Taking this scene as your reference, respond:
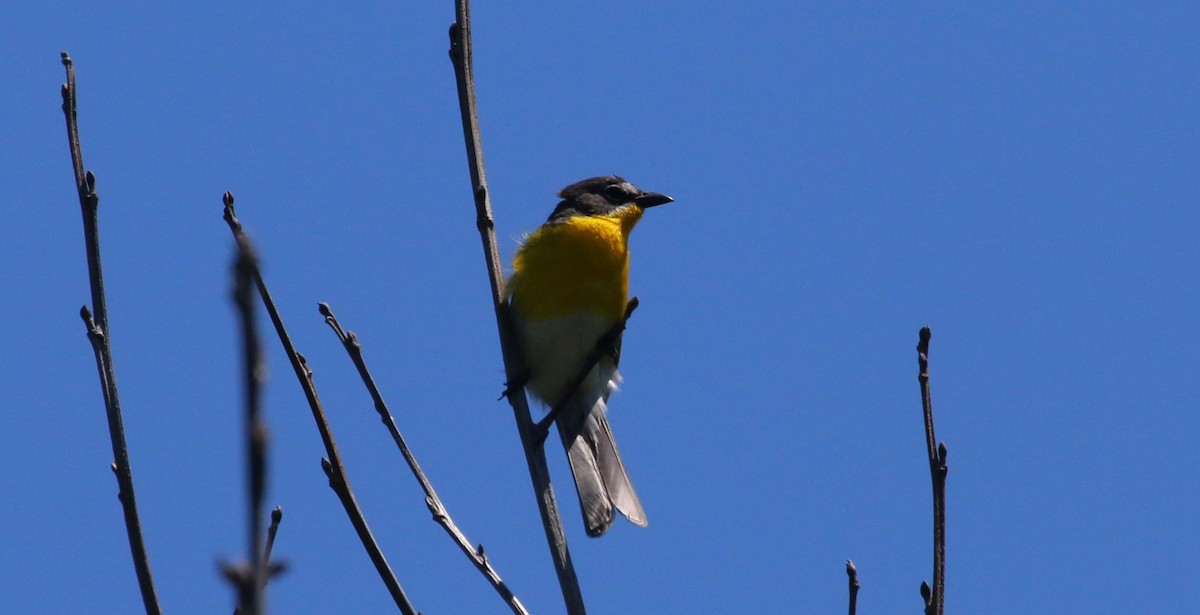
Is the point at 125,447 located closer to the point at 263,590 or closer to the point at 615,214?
the point at 263,590

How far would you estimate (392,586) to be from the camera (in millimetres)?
2834

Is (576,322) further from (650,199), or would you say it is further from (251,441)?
(251,441)

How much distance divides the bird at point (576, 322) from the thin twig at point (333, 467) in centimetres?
279

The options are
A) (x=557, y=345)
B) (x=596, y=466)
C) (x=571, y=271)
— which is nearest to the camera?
(x=596, y=466)

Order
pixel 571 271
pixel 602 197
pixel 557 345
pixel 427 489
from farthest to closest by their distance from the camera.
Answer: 1. pixel 602 197
2. pixel 571 271
3. pixel 557 345
4. pixel 427 489

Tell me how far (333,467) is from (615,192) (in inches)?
178

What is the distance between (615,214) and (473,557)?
3.87m

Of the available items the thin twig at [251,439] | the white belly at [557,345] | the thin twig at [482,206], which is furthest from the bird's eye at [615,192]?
the thin twig at [251,439]

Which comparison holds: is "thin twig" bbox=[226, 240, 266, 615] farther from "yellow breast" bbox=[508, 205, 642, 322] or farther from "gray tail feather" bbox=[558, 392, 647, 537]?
"yellow breast" bbox=[508, 205, 642, 322]

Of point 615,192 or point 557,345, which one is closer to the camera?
point 557,345

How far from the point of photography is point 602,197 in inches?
A: 283

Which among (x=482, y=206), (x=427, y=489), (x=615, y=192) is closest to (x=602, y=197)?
(x=615, y=192)

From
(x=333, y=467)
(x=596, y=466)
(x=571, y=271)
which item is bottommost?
(x=333, y=467)

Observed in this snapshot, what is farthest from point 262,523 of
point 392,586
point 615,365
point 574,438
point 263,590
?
point 615,365
